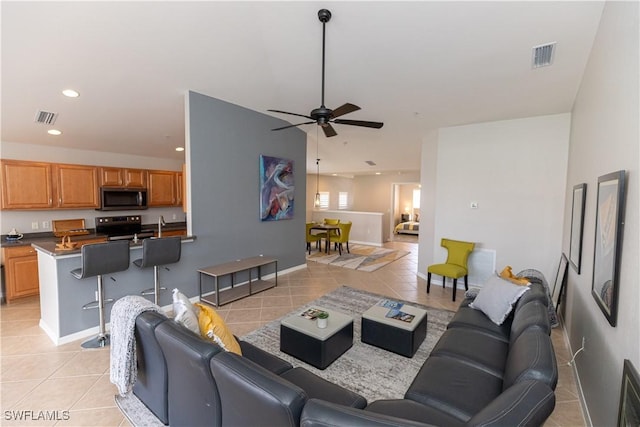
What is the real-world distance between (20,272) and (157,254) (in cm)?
255

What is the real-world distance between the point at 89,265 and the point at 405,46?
3816mm

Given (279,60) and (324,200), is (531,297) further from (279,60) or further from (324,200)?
(324,200)

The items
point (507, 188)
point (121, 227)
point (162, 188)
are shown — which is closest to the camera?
point (507, 188)

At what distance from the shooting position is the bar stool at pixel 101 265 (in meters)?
2.76

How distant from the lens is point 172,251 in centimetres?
346

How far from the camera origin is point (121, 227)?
552 cm

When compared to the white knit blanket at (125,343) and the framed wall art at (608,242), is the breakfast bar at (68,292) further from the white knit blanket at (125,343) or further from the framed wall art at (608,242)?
the framed wall art at (608,242)

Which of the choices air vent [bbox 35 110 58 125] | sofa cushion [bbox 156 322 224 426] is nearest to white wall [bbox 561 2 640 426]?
sofa cushion [bbox 156 322 224 426]

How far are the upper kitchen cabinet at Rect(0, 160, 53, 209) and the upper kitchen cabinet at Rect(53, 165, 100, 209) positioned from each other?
0.36 feet

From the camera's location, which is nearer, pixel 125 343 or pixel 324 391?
pixel 324 391

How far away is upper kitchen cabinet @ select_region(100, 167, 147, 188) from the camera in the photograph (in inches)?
202

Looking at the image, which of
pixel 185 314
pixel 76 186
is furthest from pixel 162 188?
pixel 185 314

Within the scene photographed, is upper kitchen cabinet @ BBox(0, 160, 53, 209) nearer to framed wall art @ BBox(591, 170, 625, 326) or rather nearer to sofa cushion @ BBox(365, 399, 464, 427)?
sofa cushion @ BBox(365, 399, 464, 427)

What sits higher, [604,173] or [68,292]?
[604,173]
